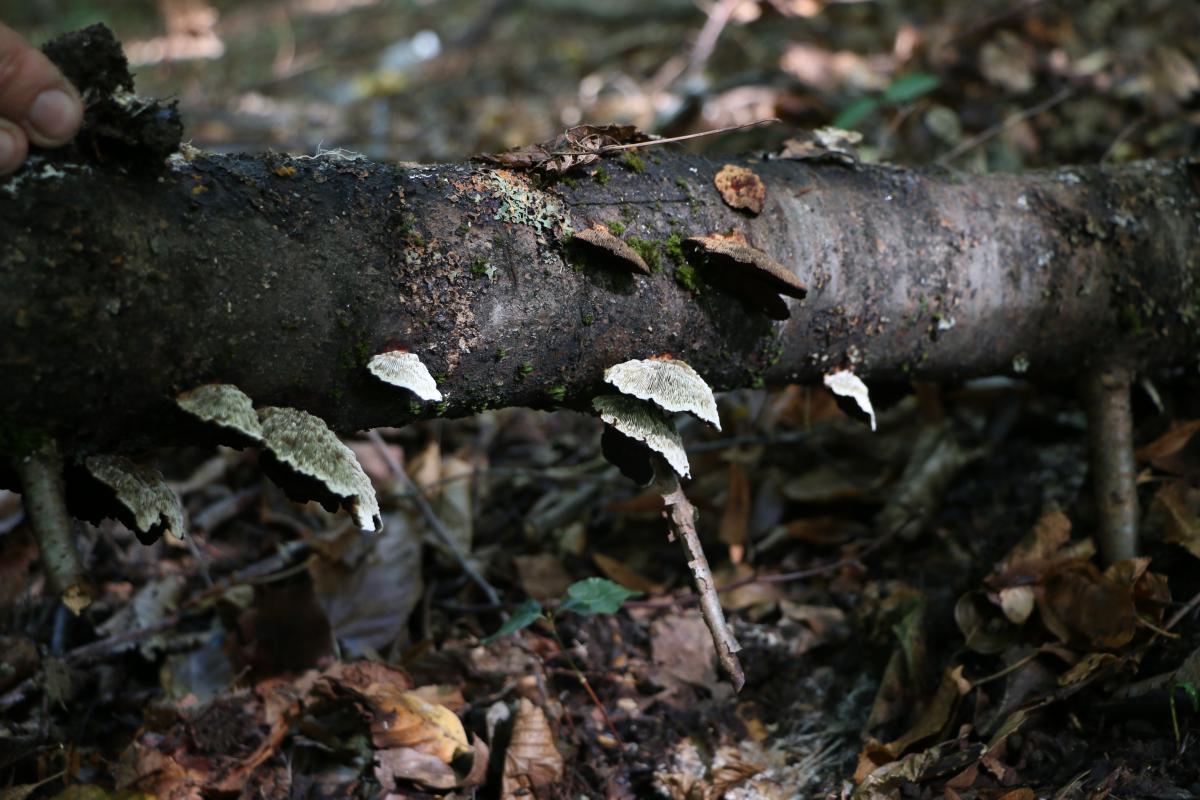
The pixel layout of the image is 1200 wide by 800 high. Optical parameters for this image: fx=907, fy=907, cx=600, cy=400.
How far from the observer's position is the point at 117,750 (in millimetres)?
2691

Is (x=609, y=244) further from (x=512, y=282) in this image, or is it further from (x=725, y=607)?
(x=725, y=607)

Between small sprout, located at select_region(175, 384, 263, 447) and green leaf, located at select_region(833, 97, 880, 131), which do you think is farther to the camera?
green leaf, located at select_region(833, 97, 880, 131)

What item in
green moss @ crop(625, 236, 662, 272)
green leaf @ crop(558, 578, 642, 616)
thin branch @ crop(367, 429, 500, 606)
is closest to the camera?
green moss @ crop(625, 236, 662, 272)

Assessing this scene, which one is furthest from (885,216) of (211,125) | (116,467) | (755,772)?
(211,125)

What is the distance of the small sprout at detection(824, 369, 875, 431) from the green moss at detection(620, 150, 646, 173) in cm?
79

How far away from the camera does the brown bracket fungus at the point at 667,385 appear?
81.1 inches

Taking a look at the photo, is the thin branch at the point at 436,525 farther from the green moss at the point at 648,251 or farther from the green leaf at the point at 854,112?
the green leaf at the point at 854,112

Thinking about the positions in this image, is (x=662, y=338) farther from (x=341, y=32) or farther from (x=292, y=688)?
(x=341, y=32)

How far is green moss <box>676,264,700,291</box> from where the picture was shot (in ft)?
7.36

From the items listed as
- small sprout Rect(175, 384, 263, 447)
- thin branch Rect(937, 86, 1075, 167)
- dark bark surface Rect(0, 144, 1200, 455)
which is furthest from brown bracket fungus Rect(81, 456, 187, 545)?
thin branch Rect(937, 86, 1075, 167)

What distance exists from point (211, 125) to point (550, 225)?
20.3 ft

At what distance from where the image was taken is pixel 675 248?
2240mm

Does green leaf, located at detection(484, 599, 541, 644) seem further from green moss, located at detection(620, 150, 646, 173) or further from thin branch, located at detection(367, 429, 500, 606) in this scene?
green moss, located at detection(620, 150, 646, 173)

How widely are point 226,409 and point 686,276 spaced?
43.6 inches
